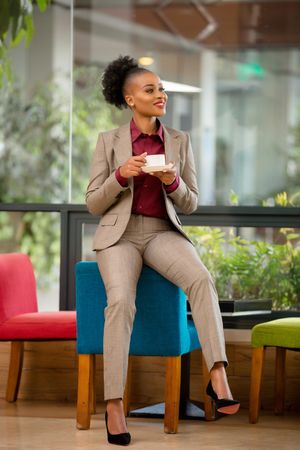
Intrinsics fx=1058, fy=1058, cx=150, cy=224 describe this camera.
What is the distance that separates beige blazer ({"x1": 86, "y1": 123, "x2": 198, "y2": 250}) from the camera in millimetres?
3750

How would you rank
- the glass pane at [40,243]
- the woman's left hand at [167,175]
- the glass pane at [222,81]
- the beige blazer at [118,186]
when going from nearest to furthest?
the woman's left hand at [167,175] < the beige blazer at [118,186] < the glass pane at [222,81] < the glass pane at [40,243]

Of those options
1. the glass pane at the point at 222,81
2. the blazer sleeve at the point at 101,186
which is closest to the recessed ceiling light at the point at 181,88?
the glass pane at the point at 222,81

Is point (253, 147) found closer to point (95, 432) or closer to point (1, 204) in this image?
point (1, 204)

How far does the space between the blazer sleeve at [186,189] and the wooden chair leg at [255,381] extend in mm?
618

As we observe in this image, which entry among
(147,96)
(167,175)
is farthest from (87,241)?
(167,175)

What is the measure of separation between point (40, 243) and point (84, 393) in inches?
58.2

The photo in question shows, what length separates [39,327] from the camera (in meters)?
4.32

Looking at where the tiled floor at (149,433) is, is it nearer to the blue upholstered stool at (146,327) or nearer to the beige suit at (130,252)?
the blue upholstered stool at (146,327)

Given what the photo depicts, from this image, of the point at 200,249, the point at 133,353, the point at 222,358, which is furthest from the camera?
the point at 200,249

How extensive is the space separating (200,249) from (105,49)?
108cm

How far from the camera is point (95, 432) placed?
377 cm

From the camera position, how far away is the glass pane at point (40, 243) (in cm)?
511

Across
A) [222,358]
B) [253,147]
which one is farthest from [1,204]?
[222,358]

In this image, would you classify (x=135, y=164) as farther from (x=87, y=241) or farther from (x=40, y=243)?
(x=40, y=243)
